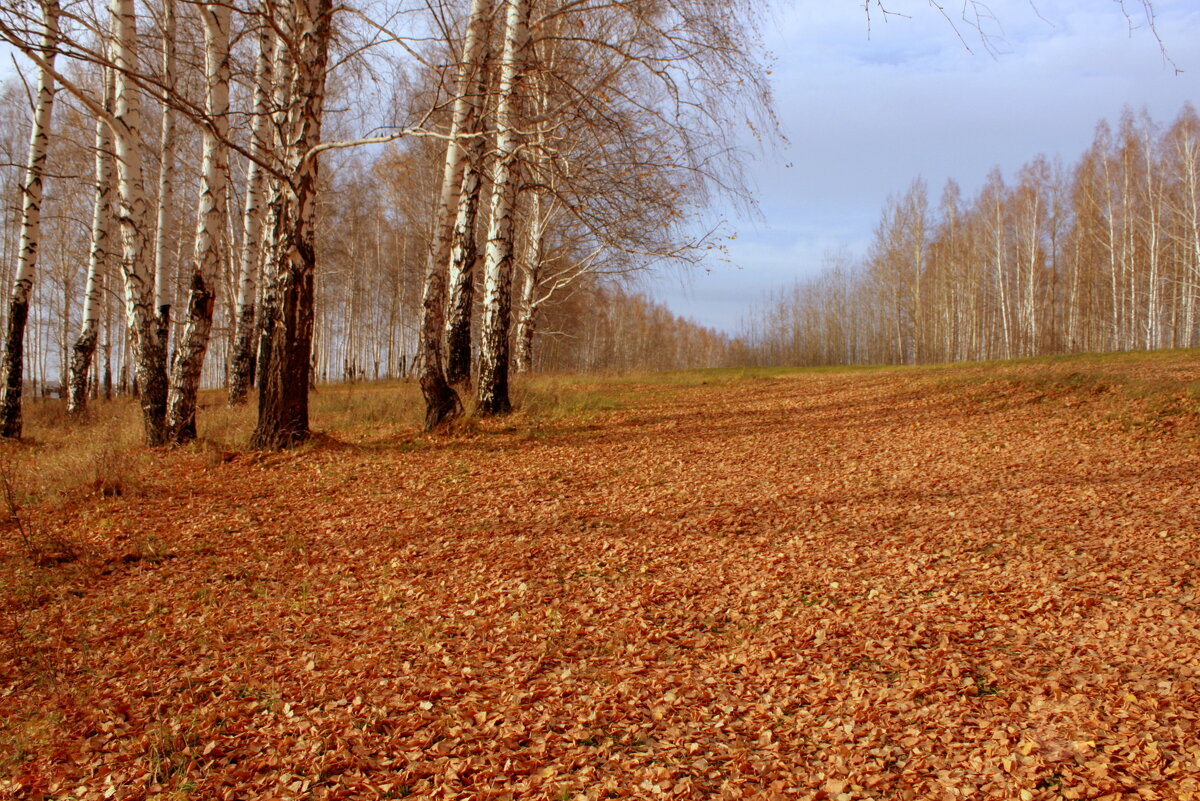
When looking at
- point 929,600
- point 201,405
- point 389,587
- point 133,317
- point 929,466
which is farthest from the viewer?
point 201,405

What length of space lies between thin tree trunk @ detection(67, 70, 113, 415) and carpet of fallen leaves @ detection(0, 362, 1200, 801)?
5.23 meters

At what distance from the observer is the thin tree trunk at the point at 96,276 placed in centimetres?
966

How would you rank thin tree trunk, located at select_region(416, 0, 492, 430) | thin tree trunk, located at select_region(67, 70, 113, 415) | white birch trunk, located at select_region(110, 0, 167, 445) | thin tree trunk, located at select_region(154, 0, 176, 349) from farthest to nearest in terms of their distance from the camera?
thin tree trunk, located at select_region(67, 70, 113, 415), thin tree trunk, located at select_region(416, 0, 492, 430), thin tree trunk, located at select_region(154, 0, 176, 349), white birch trunk, located at select_region(110, 0, 167, 445)

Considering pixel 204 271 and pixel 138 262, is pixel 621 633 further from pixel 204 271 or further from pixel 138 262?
pixel 138 262

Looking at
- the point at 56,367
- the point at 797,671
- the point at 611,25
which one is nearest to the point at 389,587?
the point at 797,671

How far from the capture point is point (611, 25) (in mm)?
10594

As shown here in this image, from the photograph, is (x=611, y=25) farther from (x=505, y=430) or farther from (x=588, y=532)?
(x=588, y=532)

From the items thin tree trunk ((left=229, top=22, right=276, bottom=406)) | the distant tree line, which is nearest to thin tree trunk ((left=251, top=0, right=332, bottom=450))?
thin tree trunk ((left=229, top=22, right=276, bottom=406))

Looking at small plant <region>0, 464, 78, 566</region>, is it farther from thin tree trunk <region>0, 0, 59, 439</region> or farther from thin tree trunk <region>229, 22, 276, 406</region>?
thin tree trunk <region>229, 22, 276, 406</region>

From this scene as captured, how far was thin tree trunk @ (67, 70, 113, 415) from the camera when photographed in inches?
380

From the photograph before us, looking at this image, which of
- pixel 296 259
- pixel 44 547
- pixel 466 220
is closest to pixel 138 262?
pixel 296 259

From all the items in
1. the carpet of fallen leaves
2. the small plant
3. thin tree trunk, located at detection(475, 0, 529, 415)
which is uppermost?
thin tree trunk, located at detection(475, 0, 529, 415)

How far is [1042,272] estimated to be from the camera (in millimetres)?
32625

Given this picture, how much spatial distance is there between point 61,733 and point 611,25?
10.9 m
